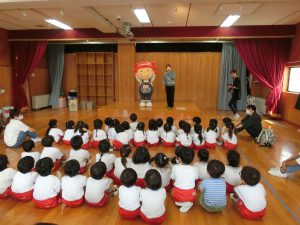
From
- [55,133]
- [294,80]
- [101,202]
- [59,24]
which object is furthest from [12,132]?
[294,80]

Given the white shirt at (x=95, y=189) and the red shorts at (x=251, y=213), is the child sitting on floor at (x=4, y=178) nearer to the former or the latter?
the white shirt at (x=95, y=189)

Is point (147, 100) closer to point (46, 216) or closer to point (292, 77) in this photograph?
point (292, 77)

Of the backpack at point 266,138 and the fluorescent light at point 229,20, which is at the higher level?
the fluorescent light at point 229,20

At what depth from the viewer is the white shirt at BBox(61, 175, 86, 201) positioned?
246 centimetres

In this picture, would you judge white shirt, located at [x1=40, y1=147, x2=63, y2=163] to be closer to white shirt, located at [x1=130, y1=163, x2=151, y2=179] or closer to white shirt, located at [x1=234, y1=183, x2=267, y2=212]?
white shirt, located at [x1=130, y1=163, x2=151, y2=179]

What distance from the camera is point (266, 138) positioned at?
4.84m

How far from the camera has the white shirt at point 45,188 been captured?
2453 millimetres

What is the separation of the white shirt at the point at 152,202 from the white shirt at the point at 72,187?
0.71 m

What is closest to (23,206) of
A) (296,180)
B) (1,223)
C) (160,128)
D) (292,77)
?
(1,223)

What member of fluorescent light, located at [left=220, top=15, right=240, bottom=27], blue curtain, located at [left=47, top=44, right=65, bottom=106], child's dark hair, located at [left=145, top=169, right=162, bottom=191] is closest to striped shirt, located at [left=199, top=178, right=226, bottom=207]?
child's dark hair, located at [left=145, top=169, right=162, bottom=191]

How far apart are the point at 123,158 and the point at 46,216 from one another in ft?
3.26

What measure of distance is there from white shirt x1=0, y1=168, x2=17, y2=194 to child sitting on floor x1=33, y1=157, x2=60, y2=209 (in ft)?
1.38

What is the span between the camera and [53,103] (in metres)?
9.54

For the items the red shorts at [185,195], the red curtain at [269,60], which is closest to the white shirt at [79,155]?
the red shorts at [185,195]
